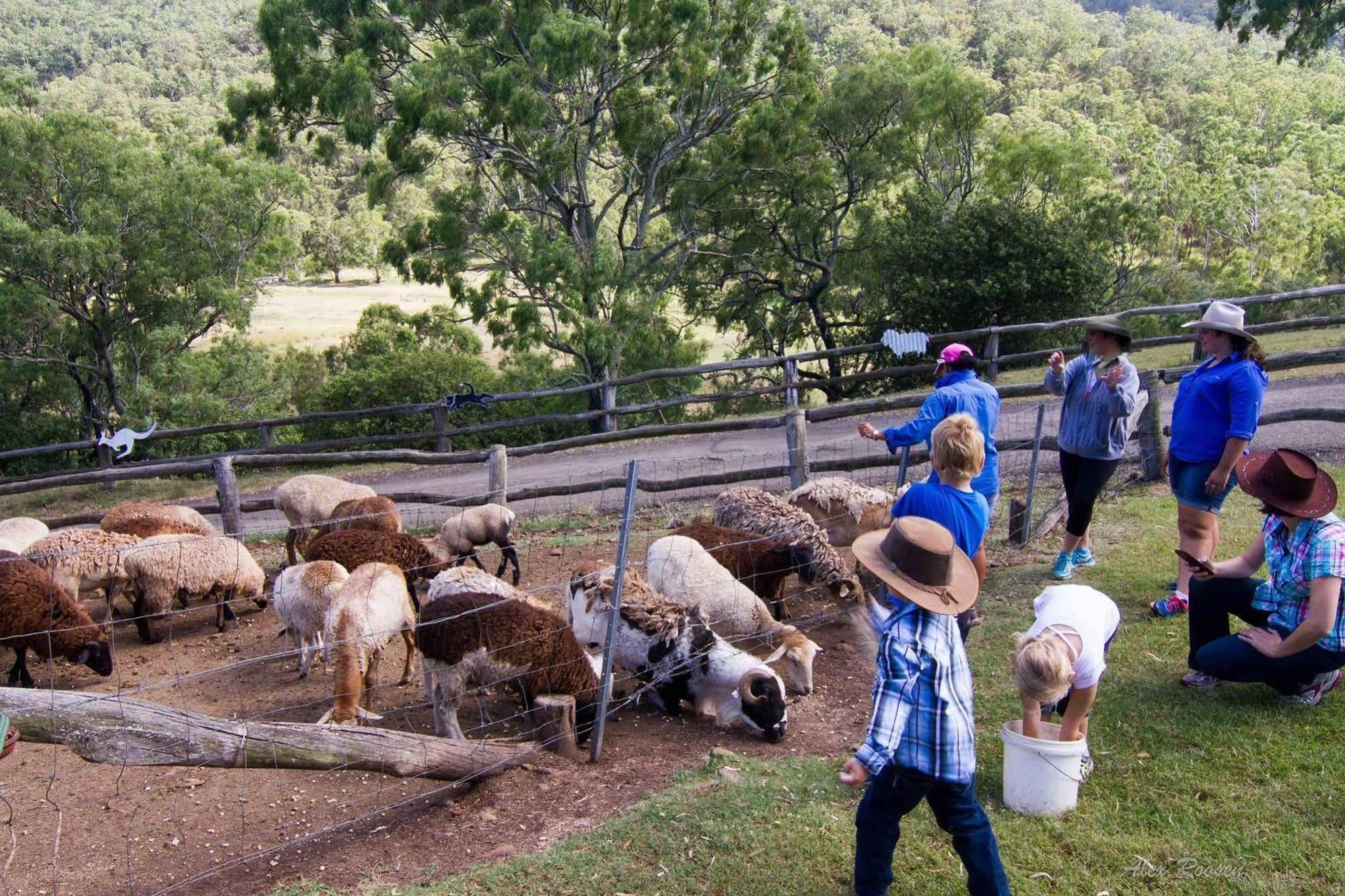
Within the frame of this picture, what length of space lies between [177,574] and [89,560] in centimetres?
108

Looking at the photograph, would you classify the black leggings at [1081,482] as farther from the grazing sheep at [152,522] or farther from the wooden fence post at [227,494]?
the wooden fence post at [227,494]

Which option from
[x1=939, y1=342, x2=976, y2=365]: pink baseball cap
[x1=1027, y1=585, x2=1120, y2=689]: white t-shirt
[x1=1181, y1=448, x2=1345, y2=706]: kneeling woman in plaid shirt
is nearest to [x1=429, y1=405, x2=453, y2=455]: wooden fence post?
[x1=939, y1=342, x2=976, y2=365]: pink baseball cap

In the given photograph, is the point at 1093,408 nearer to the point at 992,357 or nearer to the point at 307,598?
the point at 307,598

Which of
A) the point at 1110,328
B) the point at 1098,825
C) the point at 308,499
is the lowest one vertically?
the point at 1098,825

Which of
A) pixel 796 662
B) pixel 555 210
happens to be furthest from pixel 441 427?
pixel 796 662

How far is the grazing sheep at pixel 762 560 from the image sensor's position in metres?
8.16

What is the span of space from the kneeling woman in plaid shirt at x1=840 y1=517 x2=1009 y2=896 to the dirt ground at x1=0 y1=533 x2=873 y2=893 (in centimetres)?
188

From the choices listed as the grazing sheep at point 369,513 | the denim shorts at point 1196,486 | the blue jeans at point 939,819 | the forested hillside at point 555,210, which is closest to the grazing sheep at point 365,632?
the grazing sheep at point 369,513

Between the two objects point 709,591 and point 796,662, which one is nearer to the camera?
point 796,662

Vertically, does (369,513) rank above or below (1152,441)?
below

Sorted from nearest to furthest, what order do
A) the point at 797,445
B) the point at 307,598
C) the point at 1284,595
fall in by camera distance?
the point at 1284,595 < the point at 307,598 < the point at 797,445

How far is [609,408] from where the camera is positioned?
19.3 meters

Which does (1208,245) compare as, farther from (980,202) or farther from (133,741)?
(133,741)

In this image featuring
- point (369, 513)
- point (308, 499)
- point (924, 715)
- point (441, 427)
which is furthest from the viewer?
point (441, 427)
